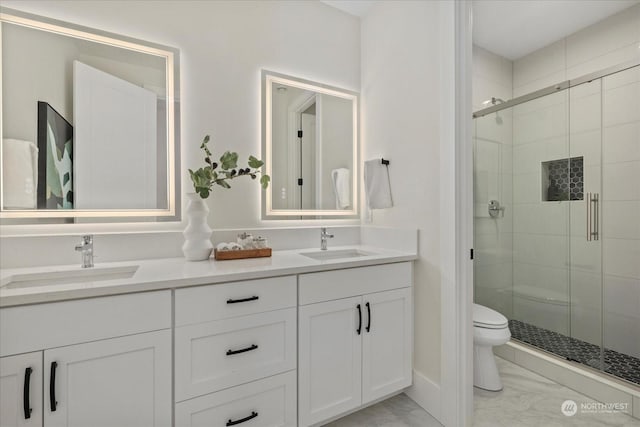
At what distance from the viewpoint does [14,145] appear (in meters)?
1.30

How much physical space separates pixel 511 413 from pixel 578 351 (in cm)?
86

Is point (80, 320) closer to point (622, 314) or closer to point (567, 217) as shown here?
point (567, 217)

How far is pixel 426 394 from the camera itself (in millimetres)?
1634

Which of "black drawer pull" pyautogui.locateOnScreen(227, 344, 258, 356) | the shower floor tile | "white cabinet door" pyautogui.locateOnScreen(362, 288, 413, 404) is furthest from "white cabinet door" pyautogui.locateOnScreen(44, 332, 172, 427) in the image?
the shower floor tile

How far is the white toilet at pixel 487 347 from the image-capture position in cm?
179

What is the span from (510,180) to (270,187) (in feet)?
6.84

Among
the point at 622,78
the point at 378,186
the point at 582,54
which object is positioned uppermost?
the point at 582,54

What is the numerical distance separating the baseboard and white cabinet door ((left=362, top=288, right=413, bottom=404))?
7 cm

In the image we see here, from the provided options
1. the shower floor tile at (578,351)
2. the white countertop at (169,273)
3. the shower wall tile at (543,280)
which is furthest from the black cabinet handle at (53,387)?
the shower wall tile at (543,280)

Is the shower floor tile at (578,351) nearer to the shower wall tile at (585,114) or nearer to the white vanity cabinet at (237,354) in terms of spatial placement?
the shower wall tile at (585,114)

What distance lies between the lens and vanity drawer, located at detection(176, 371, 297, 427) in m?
1.11

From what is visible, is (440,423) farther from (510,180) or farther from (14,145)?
(14,145)

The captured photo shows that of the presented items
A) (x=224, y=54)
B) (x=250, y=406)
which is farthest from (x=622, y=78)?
(x=250, y=406)

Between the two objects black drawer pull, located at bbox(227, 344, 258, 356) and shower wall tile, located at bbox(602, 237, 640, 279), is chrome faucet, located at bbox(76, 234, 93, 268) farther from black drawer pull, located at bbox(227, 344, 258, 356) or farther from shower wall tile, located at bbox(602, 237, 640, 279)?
shower wall tile, located at bbox(602, 237, 640, 279)
